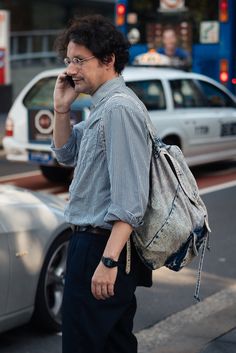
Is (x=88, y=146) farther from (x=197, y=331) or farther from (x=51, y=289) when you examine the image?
(x=197, y=331)

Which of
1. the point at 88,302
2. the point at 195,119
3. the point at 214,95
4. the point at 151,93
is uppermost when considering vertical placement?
the point at 88,302

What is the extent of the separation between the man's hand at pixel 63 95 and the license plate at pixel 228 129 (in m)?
9.00

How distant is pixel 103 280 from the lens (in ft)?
10.3

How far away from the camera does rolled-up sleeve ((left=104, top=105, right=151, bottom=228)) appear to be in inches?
122

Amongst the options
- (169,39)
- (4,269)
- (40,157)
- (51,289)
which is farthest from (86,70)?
(169,39)

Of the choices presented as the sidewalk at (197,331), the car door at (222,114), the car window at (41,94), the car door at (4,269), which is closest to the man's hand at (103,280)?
the car door at (4,269)

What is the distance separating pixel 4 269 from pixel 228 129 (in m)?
8.24

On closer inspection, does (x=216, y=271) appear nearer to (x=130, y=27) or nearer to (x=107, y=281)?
(x=107, y=281)

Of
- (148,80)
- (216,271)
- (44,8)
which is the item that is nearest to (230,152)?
(148,80)

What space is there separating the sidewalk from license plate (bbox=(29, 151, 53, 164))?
529 cm

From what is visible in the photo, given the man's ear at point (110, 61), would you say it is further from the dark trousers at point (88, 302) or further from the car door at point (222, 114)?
the car door at point (222, 114)

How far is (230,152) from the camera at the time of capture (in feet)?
41.9

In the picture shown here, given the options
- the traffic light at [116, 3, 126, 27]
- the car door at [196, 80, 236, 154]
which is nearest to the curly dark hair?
the car door at [196, 80, 236, 154]

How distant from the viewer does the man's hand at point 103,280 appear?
10.3 ft
